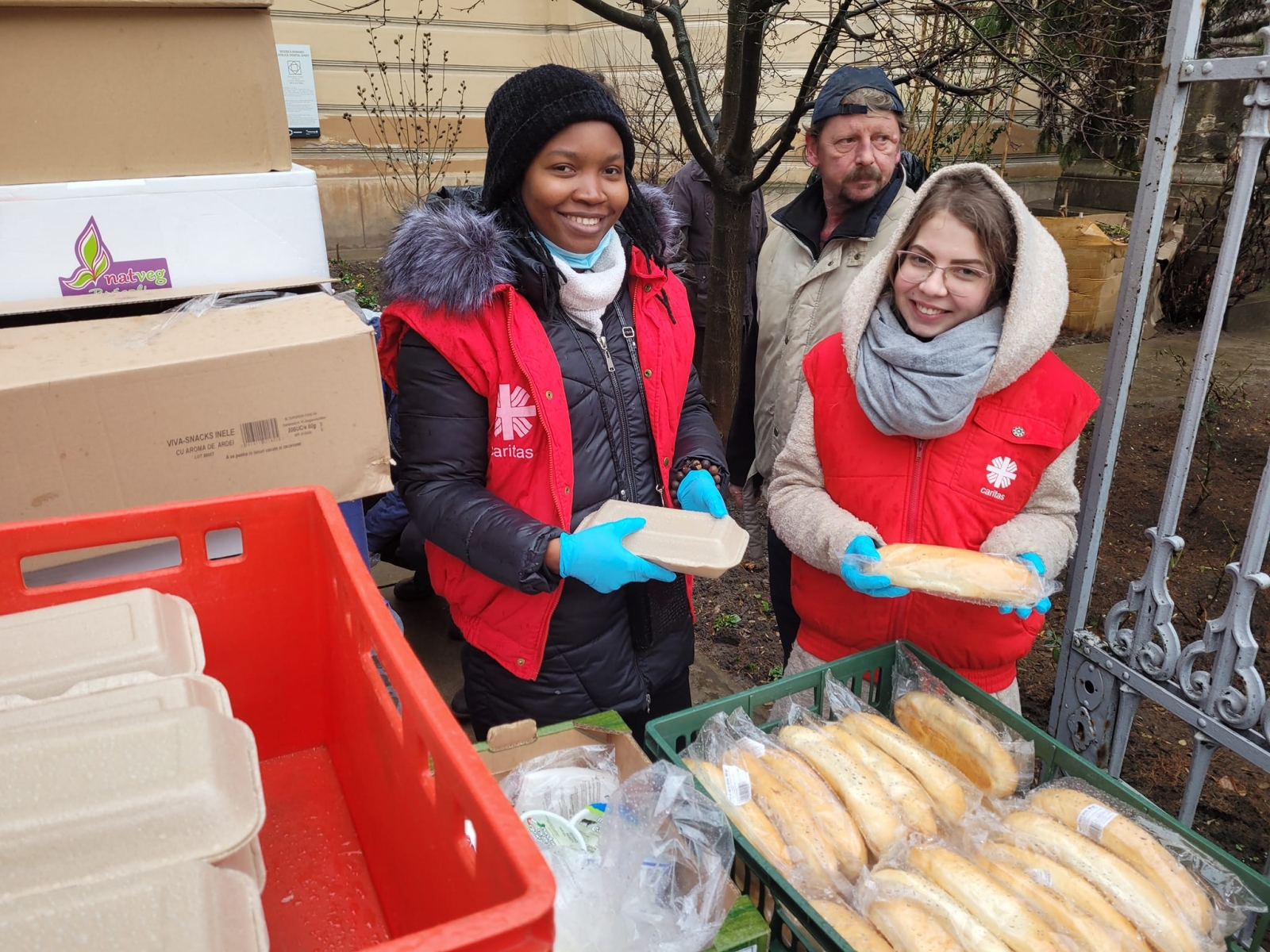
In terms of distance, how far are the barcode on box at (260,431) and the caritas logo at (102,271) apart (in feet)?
1.74

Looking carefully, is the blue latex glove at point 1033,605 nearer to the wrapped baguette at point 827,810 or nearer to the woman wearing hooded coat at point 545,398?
the wrapped baguette at point 827,810

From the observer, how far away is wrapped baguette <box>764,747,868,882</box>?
4.85 feet

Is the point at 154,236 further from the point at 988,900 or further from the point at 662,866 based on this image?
the point at 988,900

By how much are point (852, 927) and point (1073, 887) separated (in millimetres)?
392

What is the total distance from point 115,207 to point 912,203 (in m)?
1.81

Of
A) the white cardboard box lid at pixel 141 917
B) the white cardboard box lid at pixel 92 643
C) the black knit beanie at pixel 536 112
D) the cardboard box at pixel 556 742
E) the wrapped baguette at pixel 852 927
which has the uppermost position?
the black knit beanie at pixel 536 112

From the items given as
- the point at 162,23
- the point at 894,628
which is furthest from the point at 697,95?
the point at 894,628

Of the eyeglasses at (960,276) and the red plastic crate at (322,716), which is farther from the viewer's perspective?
the eyeglasses at (960,276)

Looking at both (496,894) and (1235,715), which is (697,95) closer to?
(1235,715)

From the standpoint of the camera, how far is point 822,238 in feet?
9.64

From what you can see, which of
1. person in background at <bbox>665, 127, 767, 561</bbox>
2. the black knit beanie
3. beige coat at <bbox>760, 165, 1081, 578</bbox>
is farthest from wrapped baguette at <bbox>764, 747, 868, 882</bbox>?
person in background at <bbox>665, 127, 767, 561</bbox>

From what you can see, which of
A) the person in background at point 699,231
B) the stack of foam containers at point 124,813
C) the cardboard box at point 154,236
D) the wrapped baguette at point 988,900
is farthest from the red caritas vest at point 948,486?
the person in background at point 699,231

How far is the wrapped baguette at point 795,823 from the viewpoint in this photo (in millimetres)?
1443

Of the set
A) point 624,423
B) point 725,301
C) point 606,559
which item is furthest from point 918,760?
point 725,301
